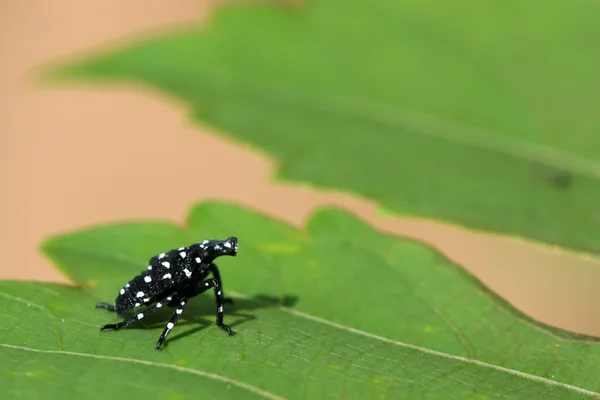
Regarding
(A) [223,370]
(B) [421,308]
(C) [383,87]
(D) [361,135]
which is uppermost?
(C) [383,87]

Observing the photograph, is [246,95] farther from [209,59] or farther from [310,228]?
[310,228]

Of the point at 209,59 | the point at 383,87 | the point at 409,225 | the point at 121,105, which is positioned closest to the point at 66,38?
the point at 121,105

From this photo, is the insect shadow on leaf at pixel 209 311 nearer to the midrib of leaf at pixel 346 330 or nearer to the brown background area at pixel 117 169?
the midrib of leaf at pixel 346 330

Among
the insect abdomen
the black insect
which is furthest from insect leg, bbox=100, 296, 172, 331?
the insect abdomen

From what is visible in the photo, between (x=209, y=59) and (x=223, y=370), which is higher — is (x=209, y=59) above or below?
above

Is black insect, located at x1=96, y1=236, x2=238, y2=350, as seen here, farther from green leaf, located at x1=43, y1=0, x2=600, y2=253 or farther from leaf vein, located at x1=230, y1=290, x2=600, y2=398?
green leaf, located at x1=43, y1=0, x2=600, y2=253

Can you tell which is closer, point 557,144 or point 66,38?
point 557,144
